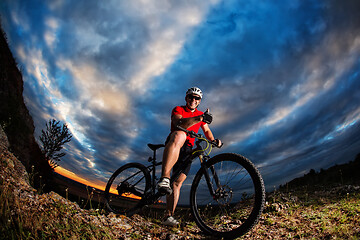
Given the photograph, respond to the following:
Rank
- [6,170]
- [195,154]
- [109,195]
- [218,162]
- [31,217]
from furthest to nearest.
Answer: [109,195]
[195,154]
[218,162]
[6,170]
[31,217]

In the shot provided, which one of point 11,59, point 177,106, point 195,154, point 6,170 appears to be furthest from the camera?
point 11,59

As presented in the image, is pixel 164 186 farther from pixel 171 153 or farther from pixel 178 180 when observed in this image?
pixel 178 180

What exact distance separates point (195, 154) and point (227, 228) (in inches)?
54.5

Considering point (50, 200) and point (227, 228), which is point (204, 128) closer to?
point (227, 228)

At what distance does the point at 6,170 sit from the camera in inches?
117

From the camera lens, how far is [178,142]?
3.63 metres

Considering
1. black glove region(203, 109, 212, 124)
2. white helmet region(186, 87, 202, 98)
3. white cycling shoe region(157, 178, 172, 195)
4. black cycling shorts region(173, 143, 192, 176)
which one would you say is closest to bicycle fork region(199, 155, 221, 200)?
black cycling shorts region(173, 143, 192, 176)

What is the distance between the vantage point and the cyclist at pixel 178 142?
3.46m

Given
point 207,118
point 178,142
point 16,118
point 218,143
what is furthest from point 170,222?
point 16,118

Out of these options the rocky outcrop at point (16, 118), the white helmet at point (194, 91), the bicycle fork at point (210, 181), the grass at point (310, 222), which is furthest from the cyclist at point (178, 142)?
the rocky outcrop at point (16, 118)

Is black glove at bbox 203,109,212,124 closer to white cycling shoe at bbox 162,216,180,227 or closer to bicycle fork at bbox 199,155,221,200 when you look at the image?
bicycle fork at bbox 199,155,221,200

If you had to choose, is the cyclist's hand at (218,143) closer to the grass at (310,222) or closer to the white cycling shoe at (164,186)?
the white cycling shoe at (164,186)

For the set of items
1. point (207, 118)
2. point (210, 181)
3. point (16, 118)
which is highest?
point (16, 118)

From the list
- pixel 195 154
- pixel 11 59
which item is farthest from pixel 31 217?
pixel 11 59
